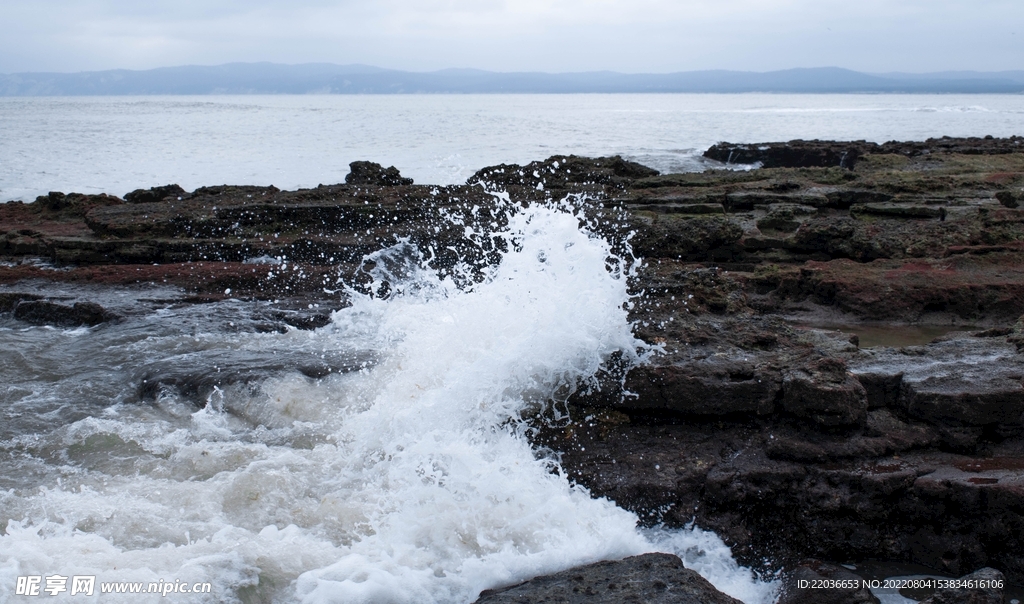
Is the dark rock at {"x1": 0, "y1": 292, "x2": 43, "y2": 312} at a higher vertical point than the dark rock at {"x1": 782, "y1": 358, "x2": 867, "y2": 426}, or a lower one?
lower

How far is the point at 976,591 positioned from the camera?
311 centimetres

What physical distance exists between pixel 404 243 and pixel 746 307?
384 centimetres

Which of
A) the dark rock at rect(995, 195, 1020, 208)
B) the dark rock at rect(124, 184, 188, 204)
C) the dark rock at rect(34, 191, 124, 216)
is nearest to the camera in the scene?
the dark rock at rect(995, 195, 1020, 208)

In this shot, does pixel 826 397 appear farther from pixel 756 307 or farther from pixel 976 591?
pixel 756 307

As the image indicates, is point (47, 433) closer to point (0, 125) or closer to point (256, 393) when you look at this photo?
point (256, 393)

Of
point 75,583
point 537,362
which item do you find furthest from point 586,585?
point 75,583

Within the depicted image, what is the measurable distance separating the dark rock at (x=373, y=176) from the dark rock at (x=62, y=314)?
16.2 ft

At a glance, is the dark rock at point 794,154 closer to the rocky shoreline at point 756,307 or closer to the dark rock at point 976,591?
the rocky shoreline at point 756,307

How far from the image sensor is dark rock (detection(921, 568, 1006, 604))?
306 centimetres

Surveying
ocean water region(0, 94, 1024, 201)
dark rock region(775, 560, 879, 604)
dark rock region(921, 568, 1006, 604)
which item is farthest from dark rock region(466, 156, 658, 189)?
dark rock region(921, 568, 1006, 604)

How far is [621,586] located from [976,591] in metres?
1.42

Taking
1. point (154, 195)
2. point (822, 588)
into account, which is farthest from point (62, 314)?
point (822, 588)

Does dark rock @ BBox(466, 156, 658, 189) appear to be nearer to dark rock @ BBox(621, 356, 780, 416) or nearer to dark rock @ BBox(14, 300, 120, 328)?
dark rock @ BBox(14, 300, 120, 328)

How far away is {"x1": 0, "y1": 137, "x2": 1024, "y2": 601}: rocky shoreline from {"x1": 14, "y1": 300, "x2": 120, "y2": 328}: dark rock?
0.06 ft
